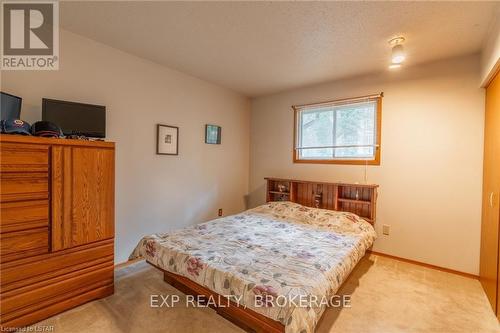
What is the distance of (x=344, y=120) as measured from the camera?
3525mm

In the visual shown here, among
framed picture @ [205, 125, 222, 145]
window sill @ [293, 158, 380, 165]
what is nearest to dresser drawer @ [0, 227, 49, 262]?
framed picture @ [205, 125, 222, 145]

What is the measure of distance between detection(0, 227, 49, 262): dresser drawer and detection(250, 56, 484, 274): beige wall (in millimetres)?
3434

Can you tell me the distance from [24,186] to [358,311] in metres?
2.80

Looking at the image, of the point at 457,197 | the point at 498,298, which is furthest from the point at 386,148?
the point at 498,298

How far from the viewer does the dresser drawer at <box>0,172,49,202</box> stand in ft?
5.25

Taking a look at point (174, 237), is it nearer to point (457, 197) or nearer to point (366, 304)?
point (366, 304)

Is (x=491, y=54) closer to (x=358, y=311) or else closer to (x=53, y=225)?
(x=358, y=311)

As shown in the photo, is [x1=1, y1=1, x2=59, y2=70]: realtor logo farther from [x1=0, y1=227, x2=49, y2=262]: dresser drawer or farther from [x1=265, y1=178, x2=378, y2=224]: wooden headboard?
[x1=265, y1=178, x2=378, y2=224]: wooden headboard

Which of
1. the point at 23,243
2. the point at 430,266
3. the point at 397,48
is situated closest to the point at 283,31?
the point at 397,48

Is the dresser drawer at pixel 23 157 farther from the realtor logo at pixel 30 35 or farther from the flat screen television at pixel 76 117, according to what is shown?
the realtor logo at pixel 30 35

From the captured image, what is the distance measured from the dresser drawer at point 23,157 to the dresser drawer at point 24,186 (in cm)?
4

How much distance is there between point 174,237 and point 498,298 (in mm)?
2881

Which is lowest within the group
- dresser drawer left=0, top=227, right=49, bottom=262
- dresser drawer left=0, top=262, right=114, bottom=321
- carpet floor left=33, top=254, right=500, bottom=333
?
carpet floor left=33, top=254, right=500, bottom=333

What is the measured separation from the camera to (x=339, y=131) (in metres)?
3.57
